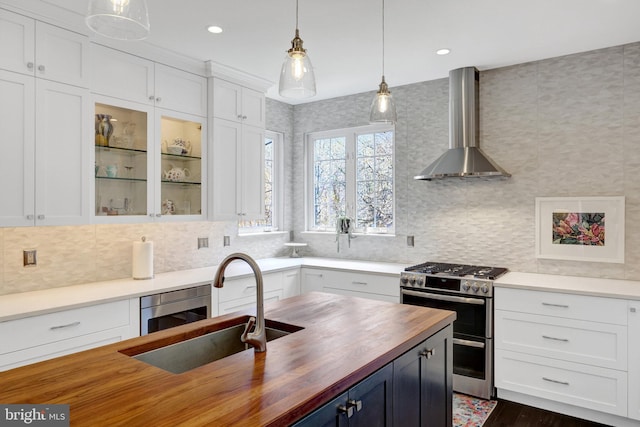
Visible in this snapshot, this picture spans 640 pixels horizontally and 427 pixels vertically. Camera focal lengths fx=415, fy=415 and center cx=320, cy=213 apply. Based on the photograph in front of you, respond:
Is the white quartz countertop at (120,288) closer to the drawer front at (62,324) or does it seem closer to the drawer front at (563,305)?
the drawer front at (62,324)

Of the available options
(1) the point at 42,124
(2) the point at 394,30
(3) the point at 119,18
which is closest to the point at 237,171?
(1) the point at 42,124

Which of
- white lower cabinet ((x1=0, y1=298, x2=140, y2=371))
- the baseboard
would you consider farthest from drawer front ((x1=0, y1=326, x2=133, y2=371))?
the baseboard

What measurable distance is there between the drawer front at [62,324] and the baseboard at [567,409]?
9.40 feet

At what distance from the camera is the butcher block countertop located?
3.55 ft

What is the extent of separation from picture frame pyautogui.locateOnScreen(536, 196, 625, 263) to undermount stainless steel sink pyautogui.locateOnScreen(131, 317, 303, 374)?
8.48 ft

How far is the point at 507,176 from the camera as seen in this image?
359cm

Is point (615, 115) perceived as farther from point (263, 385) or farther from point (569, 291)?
point (263, 385)

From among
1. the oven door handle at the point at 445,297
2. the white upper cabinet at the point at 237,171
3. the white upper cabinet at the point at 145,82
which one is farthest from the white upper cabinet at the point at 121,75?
the oven door handle at the point at 445,297

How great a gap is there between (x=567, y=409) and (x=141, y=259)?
3350mm

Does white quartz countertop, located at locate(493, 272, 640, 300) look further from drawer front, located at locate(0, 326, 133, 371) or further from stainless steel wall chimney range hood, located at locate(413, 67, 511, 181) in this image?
drawer front, located at locate(0, 326, 133, 371)

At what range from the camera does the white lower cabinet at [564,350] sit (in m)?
2.74

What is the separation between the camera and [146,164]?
3.20 metres

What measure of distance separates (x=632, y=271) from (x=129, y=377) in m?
3.50

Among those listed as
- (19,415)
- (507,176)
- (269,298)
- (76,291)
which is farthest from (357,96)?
(19,415)
